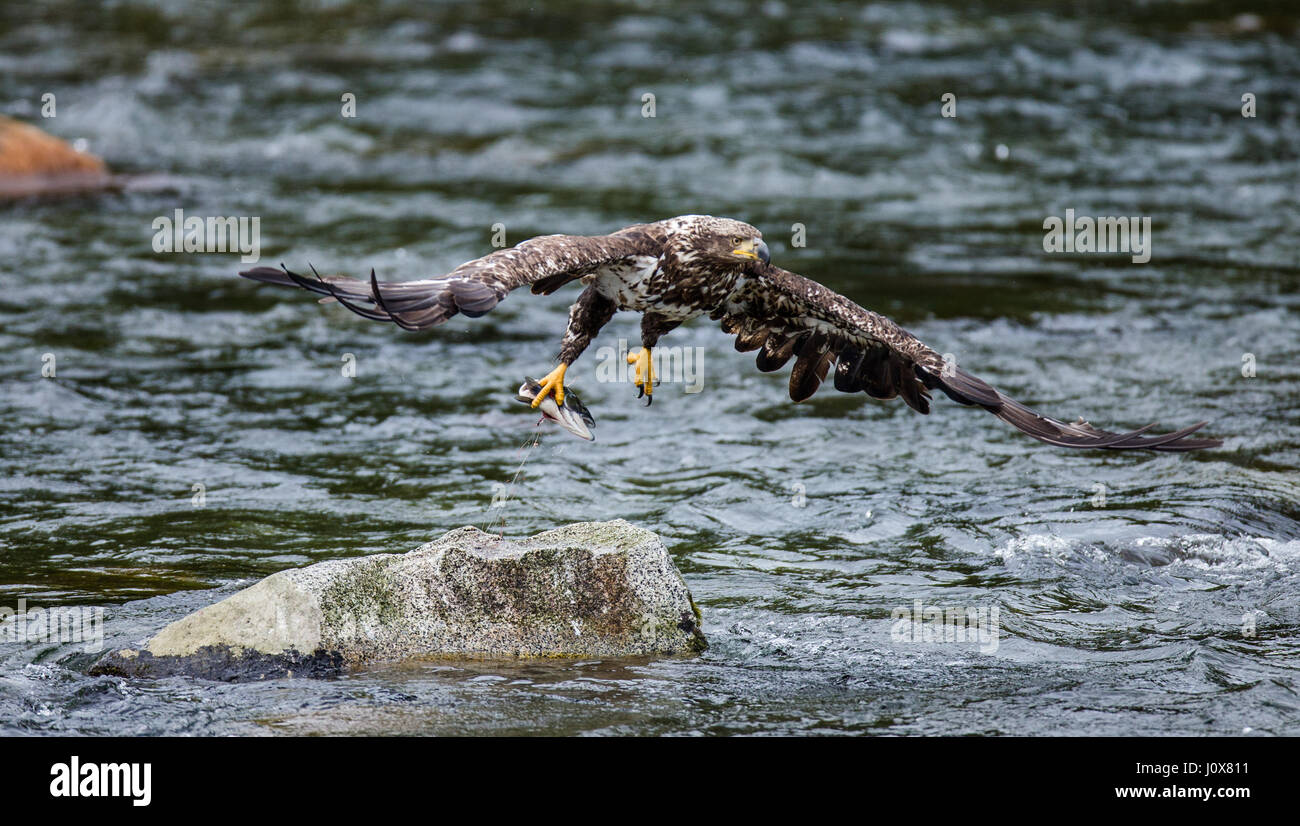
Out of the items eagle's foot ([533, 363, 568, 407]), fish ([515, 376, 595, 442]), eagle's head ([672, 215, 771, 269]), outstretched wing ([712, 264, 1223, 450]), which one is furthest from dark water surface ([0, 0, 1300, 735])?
eagle's head ([672, 215, 771, 269])

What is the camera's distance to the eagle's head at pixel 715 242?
795cm

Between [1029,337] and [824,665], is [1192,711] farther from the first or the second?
[1029,337]

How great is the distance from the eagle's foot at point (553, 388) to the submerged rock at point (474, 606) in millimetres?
758

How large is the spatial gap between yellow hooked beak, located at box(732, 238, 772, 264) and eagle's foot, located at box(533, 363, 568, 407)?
1.12 m

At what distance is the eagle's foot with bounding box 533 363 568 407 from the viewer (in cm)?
769

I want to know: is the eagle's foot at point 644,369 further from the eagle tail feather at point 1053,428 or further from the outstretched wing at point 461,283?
the eagle tail feather at point 1053,428

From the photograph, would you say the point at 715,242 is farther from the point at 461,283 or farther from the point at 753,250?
the point at 461,283

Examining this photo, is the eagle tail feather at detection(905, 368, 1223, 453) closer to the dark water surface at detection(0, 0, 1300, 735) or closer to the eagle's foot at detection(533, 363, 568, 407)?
the dark water surface at detection(0, 0, 1300, 735)

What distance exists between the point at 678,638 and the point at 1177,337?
26.4ft

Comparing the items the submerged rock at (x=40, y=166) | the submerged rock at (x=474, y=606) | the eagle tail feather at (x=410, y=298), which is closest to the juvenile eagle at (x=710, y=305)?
the eagle tail feather at (x=410, y=298)

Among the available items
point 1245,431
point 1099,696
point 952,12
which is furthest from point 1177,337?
point 952,12

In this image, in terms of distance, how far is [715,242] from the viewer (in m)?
7.98

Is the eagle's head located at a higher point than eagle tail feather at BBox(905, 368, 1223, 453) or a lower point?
higher

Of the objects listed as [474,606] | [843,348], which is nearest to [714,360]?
[843,348]
